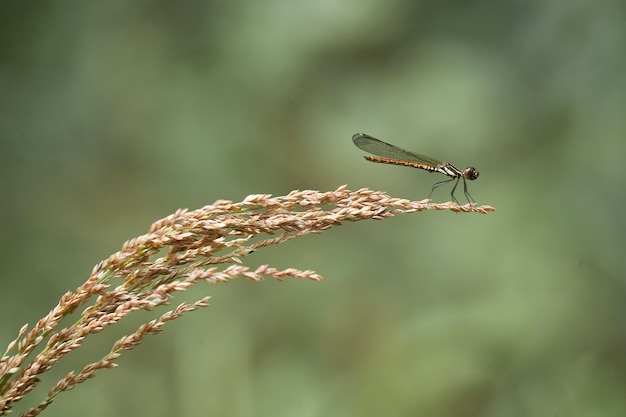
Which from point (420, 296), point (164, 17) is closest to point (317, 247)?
point (420, 296)

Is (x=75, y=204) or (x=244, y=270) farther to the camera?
(x=75, y=204)

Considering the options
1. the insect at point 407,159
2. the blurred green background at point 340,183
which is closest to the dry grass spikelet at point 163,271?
the insect at point 407,159

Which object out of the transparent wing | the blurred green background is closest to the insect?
the transparent wing

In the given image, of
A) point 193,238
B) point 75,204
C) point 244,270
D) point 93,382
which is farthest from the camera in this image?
point 75,204

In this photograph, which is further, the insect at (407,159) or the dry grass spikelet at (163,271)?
the insect at (407,159)

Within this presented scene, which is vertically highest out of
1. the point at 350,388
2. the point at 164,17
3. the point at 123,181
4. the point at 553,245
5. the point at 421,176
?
the point at 164,17

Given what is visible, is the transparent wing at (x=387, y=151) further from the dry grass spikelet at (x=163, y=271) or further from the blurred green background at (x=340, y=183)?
the dry grass spikelet at (x=163, y=271)

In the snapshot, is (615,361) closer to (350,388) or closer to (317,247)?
(350,388)

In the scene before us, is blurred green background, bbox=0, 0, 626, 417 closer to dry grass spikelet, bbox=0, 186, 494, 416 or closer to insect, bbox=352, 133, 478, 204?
insect, bbox=352, 133, 478, 204
